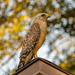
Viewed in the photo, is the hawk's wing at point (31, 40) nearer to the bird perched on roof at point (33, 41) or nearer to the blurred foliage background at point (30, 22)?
the bird perched on roof at point (33, 41)

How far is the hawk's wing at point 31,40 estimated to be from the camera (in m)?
4.70

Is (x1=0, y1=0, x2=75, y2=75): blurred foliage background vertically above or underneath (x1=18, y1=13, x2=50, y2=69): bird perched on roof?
above

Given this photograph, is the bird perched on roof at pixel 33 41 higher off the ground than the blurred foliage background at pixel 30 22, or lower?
lower

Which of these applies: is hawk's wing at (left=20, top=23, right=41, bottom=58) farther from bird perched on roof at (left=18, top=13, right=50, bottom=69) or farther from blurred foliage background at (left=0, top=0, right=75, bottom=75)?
blurred foliage background at (left=0, top=0, right=75, bottom=75)

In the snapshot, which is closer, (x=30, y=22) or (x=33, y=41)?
(x=33, y=41)

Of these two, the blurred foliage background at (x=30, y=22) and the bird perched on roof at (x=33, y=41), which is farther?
the blurred foliage background at (x=30, y=22)

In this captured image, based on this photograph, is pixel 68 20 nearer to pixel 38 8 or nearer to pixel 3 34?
pixel 38 8

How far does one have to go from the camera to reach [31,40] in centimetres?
494

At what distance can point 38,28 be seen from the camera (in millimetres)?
5062

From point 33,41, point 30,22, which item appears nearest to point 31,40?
point 33,41

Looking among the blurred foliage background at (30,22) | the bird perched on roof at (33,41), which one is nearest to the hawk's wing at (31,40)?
the bird perched on roof at (33,41)

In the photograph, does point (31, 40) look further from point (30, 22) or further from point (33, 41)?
point (30, 22)

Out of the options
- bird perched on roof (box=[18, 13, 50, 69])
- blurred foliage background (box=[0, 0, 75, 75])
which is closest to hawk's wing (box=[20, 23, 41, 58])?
bird perched on roof (box=[18, 13, 50, 69])

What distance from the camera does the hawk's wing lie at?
4702 mm
